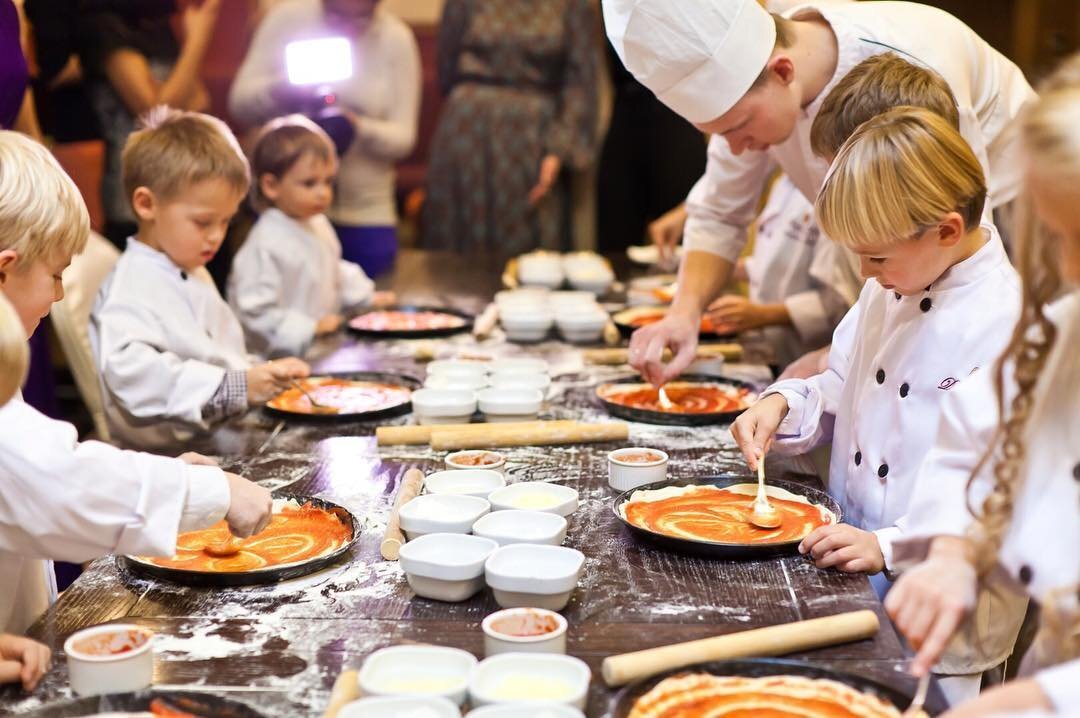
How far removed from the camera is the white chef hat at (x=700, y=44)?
8.38ft

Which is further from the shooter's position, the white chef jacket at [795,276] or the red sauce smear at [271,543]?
the white chef jacket at [795,276]

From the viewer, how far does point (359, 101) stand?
537 cm

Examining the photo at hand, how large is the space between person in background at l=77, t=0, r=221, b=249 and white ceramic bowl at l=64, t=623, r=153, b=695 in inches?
129

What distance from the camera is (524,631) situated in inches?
62.0

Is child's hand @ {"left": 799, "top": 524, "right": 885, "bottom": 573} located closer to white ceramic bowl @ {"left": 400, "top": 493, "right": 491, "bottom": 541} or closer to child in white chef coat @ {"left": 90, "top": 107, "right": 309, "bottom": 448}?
white ceramic bowl @ {"left": 400, "top": 493, "right": 491, "bottom": 541}

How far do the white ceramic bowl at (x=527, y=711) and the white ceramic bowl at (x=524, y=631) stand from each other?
6.4 inches

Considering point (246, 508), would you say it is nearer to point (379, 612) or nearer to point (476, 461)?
point (379, 612)

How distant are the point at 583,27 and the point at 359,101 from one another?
1.25m

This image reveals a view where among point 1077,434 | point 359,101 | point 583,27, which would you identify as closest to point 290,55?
point 359,101

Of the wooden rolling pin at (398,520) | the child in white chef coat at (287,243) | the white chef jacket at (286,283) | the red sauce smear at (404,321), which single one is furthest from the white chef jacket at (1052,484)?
the child in white chef coat at (287,243)

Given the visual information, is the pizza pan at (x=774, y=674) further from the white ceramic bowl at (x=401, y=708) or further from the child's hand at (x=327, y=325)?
the child's hand at (x=327, y=325)

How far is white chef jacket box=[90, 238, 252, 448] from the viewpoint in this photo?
9.25 feet

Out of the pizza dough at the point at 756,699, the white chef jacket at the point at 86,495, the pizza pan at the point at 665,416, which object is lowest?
the pizza pan at the point at 665,416

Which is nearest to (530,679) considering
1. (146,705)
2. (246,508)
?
(146,705)
